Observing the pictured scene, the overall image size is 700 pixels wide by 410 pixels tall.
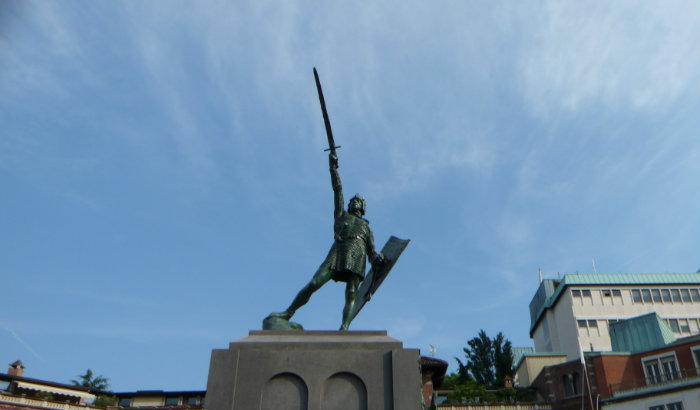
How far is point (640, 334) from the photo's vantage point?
5066cm

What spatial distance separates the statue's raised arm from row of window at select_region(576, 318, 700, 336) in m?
52.8

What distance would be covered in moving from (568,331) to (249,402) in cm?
5724

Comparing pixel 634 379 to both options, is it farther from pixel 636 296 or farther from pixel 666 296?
pixel 666 296

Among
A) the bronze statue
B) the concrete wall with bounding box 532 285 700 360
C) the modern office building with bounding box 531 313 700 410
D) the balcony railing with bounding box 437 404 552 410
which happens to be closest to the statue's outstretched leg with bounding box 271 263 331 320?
the bronze statue

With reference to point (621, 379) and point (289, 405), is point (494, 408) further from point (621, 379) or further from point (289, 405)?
point (289, 405)

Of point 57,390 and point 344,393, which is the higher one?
point 57,390

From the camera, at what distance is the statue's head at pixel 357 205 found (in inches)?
457

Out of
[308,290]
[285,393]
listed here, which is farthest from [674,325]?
[285,393]

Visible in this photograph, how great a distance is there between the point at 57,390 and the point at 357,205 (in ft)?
153

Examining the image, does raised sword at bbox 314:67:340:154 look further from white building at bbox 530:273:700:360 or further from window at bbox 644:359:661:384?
white building at bbox 530:273:700:360

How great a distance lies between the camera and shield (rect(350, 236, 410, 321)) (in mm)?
11188

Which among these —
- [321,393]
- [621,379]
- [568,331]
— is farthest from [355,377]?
[568,331]

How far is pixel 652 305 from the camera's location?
59125 mm

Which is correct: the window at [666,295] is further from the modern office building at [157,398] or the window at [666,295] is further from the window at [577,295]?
the modern office building at [157,398]
